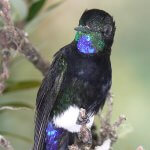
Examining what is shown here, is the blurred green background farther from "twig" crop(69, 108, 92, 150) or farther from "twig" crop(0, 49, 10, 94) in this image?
"twig" crop(69, 108, 92, 150)

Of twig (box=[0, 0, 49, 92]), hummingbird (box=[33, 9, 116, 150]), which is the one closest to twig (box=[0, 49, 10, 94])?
twig (box=[0, 0, 49, 92])

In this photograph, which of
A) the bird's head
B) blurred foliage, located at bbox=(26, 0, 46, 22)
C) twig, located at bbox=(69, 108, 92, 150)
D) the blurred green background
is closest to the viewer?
twig, located at bbox=(69, 108, 92, 150)

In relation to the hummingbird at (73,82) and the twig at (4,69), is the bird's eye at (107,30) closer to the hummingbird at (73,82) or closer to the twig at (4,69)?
the hummingbird at (73,82)

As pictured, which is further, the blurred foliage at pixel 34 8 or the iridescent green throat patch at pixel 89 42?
the blurred foliage at pixel 34 8

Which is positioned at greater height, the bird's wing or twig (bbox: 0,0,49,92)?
twig (bbox: 0,0,49,92)

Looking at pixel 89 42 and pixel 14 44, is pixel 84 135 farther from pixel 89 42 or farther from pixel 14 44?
pixel 14 44

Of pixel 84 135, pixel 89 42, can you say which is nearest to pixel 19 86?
pixel 89 42

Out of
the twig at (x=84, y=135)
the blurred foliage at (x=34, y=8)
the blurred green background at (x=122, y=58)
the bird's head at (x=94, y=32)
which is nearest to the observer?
the twig at (x=84, y=135)

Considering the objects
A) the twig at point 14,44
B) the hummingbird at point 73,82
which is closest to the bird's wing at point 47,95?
the hummingbird at point 73,82

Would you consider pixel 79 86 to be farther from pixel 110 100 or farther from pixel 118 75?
pixel 118 75
